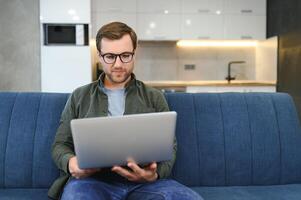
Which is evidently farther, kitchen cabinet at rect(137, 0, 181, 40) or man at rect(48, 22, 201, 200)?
kitchen cabinet at rect(137, 0, 181, 40)

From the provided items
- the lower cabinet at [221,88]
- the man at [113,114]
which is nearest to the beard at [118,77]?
the man at [113,114]

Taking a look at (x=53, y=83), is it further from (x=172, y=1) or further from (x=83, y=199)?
(x=83, y=199)

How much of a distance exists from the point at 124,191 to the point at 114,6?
3651mm

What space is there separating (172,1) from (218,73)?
1182 millimetres

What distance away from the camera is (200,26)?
15.8ft

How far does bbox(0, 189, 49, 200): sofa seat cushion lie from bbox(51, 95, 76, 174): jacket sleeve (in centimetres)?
22

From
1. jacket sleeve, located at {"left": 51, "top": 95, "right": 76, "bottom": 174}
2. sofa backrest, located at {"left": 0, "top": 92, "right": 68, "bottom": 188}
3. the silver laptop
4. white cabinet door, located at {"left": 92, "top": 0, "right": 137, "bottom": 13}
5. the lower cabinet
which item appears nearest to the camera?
the silver laptop

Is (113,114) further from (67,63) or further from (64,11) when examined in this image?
(64,11)

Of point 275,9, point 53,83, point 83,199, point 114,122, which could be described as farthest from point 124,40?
point 275,9

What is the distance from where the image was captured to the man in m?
1.31

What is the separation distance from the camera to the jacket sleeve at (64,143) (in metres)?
1.43

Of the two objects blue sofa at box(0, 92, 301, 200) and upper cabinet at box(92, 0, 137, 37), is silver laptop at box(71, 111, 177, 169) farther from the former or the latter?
upper cabinet at box(92, 0, 137, 37)

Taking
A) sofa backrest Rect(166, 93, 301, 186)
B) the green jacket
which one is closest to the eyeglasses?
the green jacket

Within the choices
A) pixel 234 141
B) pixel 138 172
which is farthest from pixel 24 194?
pixel 234 141
